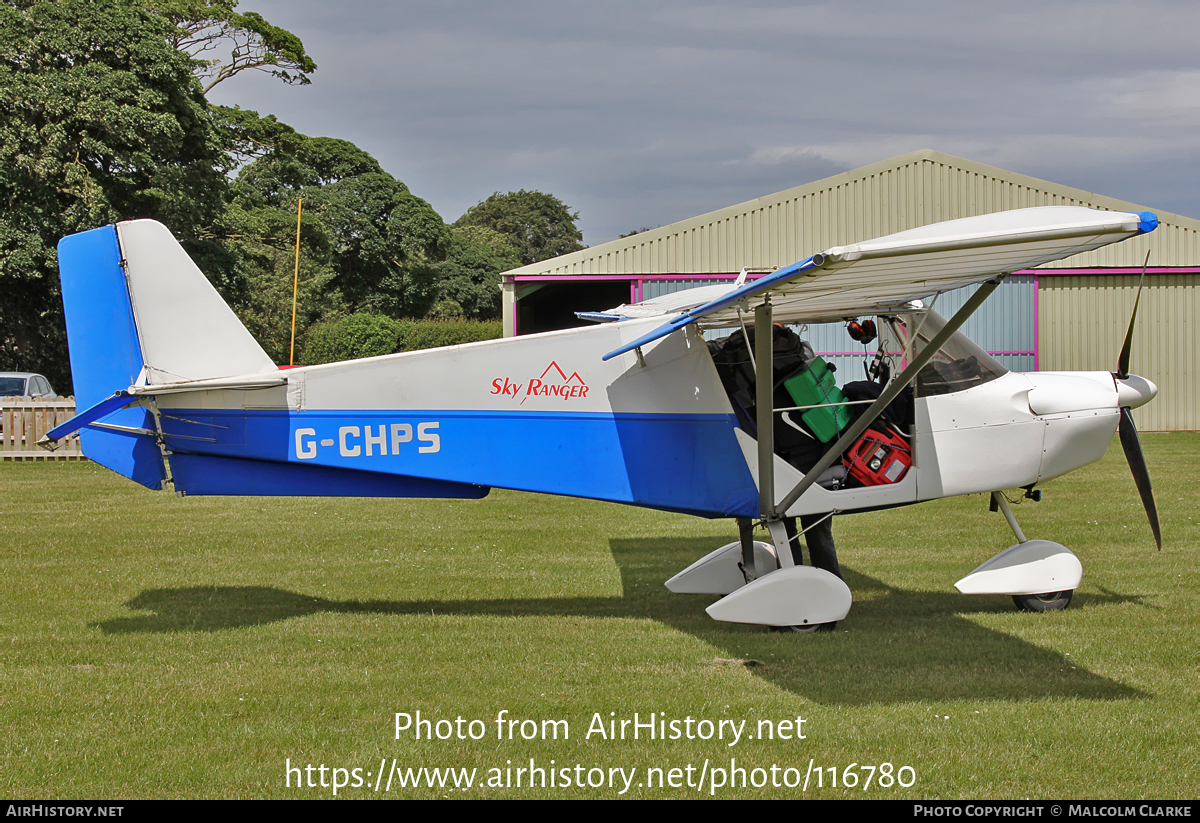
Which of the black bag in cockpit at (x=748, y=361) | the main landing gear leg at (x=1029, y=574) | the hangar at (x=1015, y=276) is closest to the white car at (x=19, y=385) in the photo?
the hangar at (x=1015, y=276)

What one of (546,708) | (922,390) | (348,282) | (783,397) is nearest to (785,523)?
(783,397)

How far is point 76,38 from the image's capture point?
22.3 metres

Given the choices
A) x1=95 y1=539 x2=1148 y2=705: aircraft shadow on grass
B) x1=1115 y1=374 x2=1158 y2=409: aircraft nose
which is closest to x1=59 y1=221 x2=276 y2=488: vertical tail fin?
x1=95 y1=539 x2=1148 y2=705: aircraft shadow on grass

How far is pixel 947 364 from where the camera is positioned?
6.80 metres

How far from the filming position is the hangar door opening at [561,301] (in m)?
27.3

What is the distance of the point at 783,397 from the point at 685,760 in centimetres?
310

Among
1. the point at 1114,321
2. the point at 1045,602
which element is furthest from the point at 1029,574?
the point at 1114,321

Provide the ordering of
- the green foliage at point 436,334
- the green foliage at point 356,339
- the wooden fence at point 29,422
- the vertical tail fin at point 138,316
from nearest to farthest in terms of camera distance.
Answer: the vertical tail fin at point 138,316
the wooden fence at point 29,422
the green foliage at point 356,339
the green foliage at point 436,334

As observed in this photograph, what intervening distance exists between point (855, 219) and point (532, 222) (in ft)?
245

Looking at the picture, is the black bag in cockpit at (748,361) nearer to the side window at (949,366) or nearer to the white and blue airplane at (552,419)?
the white and blue airplane at (552,419)

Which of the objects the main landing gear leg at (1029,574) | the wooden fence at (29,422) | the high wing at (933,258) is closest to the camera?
the high wing at (933,258)

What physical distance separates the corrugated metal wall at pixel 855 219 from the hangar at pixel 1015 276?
0.02m

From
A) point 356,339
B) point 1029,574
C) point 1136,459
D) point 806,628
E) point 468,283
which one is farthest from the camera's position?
point 468,283

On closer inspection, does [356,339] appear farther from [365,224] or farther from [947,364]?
[947,364]
